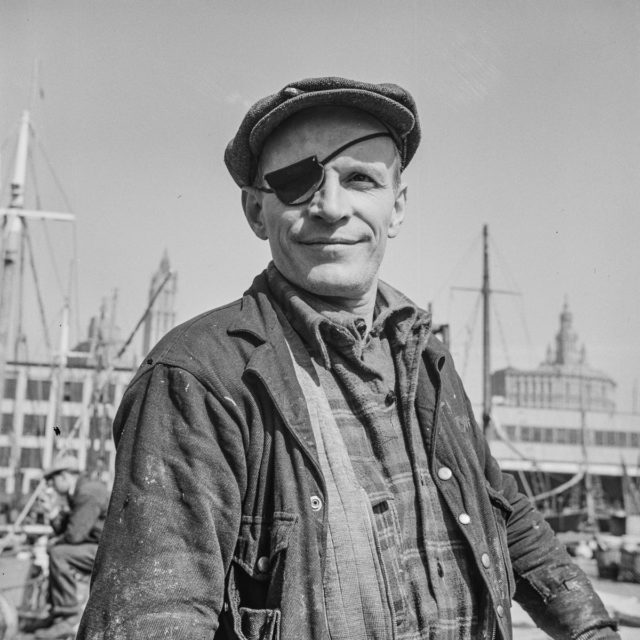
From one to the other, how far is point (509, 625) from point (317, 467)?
773mm

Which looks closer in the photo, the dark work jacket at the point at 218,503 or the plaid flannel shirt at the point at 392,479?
the dark work jacket at the point at 218,503

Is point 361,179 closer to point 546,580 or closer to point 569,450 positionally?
point 546,580

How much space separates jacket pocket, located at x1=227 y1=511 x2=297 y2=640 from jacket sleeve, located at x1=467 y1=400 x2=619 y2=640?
36.5 inches

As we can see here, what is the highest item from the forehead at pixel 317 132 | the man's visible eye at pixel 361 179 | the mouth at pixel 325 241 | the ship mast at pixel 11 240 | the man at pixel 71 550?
the ship mast at pixel 11 240

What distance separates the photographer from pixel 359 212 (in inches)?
85.0

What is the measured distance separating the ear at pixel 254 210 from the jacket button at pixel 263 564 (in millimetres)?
974

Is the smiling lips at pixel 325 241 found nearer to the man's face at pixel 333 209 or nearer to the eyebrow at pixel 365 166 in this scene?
the man's face at pixel 333 209

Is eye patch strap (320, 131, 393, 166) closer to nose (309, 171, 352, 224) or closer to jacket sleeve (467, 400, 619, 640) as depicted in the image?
nose (309, 171, 352, 224)

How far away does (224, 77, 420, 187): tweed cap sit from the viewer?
210cm

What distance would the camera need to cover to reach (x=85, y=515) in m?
8.81

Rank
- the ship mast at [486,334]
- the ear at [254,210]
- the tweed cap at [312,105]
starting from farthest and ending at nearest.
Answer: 1. the ship mast at [486,334]
2. the ear at [254,210]
3. the tweed cap at [312,105]

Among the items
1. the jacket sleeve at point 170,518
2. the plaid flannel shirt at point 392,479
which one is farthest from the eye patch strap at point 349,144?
the jacket sleeve at point 170,518

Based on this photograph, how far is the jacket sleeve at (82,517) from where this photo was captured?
8828mm

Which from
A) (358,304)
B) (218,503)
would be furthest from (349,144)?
(218,503)
